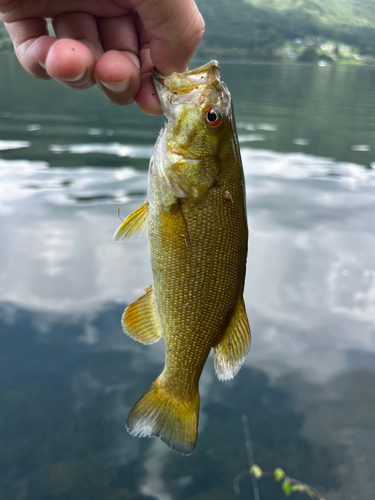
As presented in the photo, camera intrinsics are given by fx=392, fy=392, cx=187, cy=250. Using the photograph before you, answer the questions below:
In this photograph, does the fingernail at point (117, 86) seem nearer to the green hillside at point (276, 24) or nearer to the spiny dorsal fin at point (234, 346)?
the spiny dorsal fin at point (234, 346)

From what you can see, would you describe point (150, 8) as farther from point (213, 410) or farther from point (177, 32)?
point (213, 410)

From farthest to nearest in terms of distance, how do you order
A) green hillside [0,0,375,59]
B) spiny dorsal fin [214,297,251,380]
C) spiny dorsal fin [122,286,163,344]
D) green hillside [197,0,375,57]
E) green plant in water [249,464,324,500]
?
green hillside [197,0,375,57] → green hillside [0,0,375,59] → green plant in water [249,464,324,500] → spiny dorsal fin [122,286,163,344] → spiny dorsal fin [214,297,251,380]

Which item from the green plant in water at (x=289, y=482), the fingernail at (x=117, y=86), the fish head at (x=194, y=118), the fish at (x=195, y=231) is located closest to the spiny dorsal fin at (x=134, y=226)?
the fish at (x=195, y=231)

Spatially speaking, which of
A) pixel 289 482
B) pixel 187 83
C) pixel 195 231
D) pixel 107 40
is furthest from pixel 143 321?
pixel 289 482

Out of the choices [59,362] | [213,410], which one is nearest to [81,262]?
[59,362]

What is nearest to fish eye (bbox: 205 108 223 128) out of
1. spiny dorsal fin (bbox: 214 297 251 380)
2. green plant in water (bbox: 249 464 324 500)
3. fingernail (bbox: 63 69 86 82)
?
fingernail (bbox: 63 69 86 82)

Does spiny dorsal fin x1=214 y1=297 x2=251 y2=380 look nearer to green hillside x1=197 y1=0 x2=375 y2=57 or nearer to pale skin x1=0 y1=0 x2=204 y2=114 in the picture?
pale skin x1=0 y1=0 x2=204 y2=114
